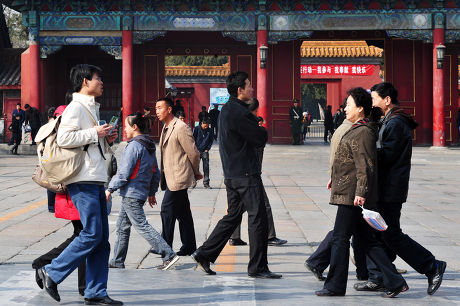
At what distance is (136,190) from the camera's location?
6.46 m

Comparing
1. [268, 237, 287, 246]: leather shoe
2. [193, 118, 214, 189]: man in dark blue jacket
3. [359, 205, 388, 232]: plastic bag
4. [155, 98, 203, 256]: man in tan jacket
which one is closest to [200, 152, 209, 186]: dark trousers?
[193, 118, 214, 189]: man in dark blue jacket

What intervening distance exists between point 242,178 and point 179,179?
1104mm

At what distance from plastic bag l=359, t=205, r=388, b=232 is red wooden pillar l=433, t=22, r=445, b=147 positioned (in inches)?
713

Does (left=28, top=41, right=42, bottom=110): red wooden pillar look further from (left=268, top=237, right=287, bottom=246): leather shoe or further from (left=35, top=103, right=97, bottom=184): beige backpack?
(left=35, top=103, right=97, bottom=184): beige backpack

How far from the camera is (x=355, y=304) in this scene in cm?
514

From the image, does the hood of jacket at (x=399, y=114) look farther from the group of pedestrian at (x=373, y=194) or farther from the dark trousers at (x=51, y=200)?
the dark trousers at (x=51, y=200)

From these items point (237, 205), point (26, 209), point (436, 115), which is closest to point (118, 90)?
point (436, 115)

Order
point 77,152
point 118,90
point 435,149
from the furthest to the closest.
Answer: point 118,90, point 435,149, point 77,152

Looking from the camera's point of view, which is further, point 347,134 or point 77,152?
point 347,134

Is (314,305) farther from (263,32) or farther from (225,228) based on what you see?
(263,32)

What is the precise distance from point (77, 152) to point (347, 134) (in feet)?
6.23

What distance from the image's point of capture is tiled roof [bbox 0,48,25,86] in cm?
2556

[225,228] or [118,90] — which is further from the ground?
[118,90]

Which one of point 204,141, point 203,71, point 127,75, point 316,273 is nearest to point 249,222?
point 316,273
